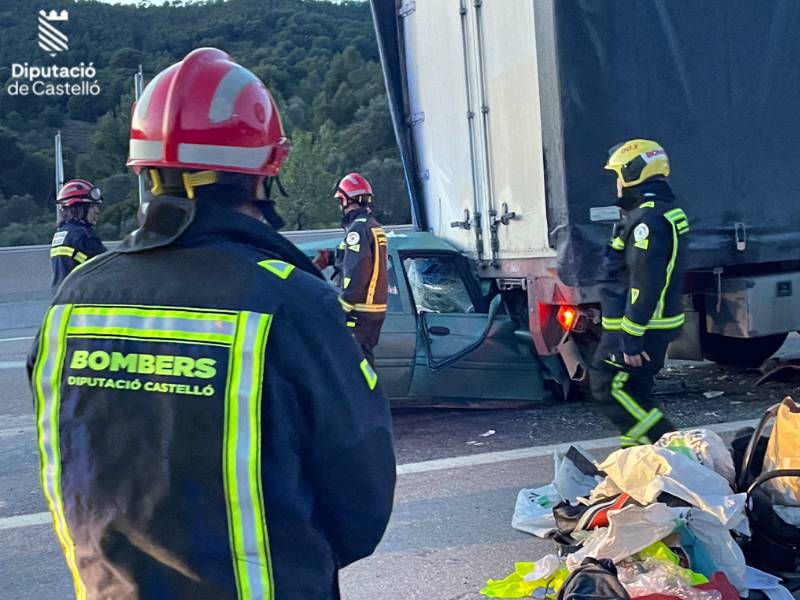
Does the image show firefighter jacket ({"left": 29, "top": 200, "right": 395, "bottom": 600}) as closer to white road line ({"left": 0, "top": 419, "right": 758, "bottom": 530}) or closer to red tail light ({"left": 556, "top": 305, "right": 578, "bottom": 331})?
white road line ({"left": 0, "top": 419, "right": 758, "bottom": 530})

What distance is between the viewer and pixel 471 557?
4.20m

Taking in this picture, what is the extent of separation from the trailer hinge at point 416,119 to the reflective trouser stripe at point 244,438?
6804mm

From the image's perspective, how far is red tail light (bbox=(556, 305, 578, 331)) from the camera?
618cm

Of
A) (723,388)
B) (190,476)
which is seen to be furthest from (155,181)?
(723,388)

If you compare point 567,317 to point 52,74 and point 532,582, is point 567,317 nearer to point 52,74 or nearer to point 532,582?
point 532,582

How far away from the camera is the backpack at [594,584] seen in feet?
10.00

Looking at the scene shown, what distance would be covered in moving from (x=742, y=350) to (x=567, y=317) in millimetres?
2445

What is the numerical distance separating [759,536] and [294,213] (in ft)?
82.8

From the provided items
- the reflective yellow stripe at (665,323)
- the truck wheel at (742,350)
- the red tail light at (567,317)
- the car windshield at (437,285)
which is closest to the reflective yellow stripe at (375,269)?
the car windshield at (437,285)

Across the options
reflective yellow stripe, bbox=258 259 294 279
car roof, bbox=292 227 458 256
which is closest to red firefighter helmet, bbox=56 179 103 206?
car roof, bbox=292 227 458 256

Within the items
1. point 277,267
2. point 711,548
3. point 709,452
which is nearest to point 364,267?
point 709,452

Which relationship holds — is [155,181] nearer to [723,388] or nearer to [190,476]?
[190,476]

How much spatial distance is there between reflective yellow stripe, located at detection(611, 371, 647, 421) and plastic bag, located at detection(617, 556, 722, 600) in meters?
1.82

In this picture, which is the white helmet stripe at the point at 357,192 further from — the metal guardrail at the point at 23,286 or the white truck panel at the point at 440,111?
the metal guardrail at the point at 23,286
